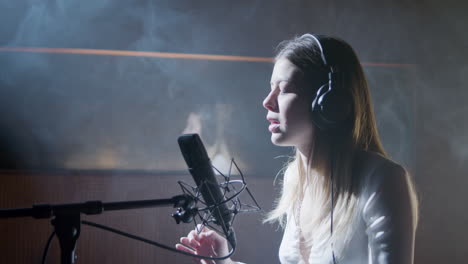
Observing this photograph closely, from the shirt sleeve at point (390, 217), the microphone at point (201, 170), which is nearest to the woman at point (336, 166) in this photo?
the shirt sleeve at point (390, 217)

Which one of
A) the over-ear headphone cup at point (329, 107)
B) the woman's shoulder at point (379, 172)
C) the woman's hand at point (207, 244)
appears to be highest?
the over-ear headphone cup at point (329, 107)

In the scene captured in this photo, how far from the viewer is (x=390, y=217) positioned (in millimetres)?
1041

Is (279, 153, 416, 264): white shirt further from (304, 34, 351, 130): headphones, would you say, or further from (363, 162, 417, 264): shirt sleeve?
(304, 34, 351, 130): headphones

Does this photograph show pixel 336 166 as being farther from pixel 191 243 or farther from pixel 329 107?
pixel 191 243

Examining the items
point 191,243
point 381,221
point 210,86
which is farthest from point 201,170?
point 210,86

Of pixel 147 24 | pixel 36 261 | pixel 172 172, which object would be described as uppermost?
pixel 147 24

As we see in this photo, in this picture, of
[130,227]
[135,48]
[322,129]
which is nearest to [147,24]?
[135,48]

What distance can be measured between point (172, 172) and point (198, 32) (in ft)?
2.47

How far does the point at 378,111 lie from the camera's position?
7.80 feet

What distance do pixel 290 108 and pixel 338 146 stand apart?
194mm

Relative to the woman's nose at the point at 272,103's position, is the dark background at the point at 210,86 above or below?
above

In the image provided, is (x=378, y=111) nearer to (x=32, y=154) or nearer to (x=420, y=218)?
(x=420, y=218)

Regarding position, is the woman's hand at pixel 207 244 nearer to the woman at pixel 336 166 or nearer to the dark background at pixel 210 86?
the woman at pixel 336 166

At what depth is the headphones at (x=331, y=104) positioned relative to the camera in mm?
1100
